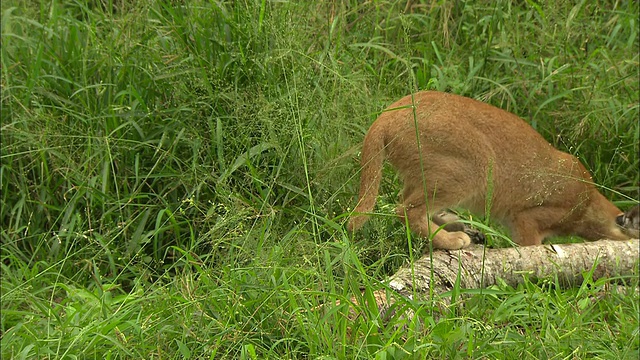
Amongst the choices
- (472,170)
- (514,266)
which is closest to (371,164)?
(472,170)

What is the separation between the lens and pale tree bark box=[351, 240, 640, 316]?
12.5ft

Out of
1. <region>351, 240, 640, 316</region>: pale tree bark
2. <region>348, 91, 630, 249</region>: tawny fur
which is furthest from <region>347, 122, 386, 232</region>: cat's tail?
<region>351, 240, 640, 316</region>: pale tree bark

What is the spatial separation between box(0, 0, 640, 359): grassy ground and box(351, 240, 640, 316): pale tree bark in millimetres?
125

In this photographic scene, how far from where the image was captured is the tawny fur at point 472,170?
448 centimetres

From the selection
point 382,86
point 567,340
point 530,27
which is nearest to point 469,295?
point 567,340

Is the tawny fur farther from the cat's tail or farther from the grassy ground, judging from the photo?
the grassy ground

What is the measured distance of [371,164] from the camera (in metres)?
4.47

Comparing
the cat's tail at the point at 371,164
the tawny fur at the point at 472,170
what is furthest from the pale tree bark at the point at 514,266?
the cat's tail at the point at 371,164

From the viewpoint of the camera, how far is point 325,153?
4.35m

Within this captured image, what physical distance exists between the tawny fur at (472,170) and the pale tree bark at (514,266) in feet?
0.74

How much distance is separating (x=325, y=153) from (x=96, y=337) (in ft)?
4.73

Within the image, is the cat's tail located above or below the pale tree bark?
above

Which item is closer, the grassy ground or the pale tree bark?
the grassy ground

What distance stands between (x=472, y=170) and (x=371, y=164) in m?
0.55
